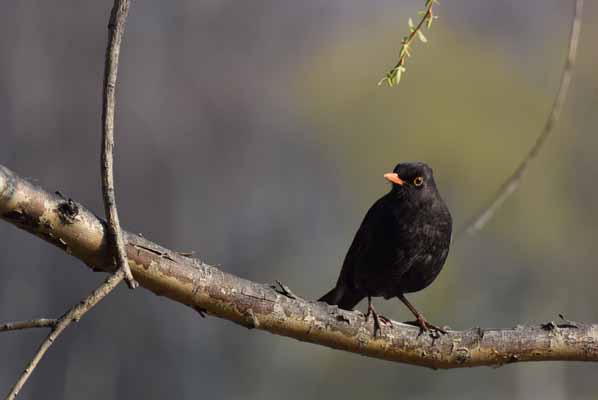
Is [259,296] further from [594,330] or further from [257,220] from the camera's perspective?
[257,220]

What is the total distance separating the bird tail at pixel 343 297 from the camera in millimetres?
5992

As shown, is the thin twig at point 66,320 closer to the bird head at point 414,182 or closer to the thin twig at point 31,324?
the thin twig at point 31,324

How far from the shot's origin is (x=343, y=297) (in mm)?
6039

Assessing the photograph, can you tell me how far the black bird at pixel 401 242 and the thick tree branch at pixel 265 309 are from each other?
117 cm

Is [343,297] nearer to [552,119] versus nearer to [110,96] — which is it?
[552,119]

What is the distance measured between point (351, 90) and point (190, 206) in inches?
219

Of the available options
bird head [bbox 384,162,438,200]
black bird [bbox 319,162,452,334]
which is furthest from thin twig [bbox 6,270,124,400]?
bird head [bbox 384,162,438,200]

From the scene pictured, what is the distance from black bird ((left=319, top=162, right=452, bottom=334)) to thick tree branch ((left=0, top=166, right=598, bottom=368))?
1.17 meters

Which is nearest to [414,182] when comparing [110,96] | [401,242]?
[401,242]

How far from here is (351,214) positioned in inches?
981

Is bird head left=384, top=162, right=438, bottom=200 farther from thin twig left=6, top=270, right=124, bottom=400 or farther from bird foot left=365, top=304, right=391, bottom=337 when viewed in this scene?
thin twig left=6, top=270, right=124, bottom=400

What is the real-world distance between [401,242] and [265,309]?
2009 millimetres

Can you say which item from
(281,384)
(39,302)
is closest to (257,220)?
(281,384)

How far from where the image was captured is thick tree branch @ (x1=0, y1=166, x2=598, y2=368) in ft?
10.1
